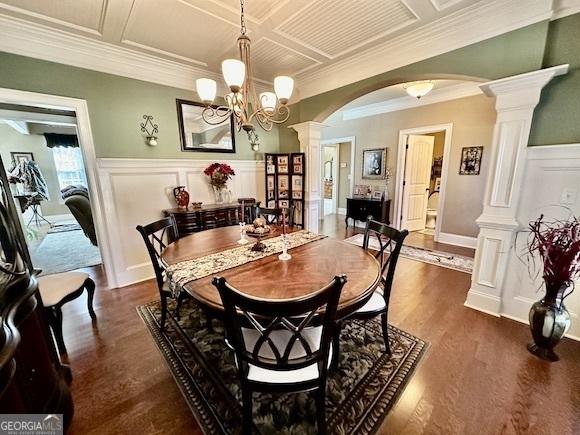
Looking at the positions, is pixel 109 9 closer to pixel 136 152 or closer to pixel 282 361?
pixel 136 152

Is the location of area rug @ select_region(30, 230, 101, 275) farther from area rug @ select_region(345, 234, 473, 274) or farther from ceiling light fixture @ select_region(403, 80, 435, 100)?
ceiling light fixture @ select_region(403, 80, 435, 100)

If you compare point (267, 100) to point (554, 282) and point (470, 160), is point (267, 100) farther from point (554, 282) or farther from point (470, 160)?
point (470, 160)

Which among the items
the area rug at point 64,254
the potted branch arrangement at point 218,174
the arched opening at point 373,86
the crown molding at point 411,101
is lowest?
the area rug at point 64,254

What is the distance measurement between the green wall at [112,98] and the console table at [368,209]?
11.6 feet

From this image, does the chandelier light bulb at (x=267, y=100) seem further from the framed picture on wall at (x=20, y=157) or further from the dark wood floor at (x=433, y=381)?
the framed picture on wall at (x=20, y=157)

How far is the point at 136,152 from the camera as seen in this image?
2.92m

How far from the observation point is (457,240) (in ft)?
14.3

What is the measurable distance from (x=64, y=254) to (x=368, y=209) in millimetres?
Answer: 5843

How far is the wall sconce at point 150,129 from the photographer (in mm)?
→ 2926

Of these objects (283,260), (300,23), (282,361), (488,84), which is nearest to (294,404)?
(282,361)

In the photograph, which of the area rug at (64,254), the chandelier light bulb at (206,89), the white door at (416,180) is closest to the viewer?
the chandelier light bulb at (206,89)

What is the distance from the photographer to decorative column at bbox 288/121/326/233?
12.1 ft

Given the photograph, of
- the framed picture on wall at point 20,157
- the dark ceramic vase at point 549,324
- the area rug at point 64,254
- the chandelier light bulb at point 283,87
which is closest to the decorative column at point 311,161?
the chandelier light bulb at point 283,87

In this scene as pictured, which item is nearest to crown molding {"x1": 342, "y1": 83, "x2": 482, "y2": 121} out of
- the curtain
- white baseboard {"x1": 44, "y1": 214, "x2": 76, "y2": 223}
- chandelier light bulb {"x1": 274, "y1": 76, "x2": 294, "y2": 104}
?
chandelier light bulb {"x1": 274, "y1": 76, "x2": 294, "y2": 104}
